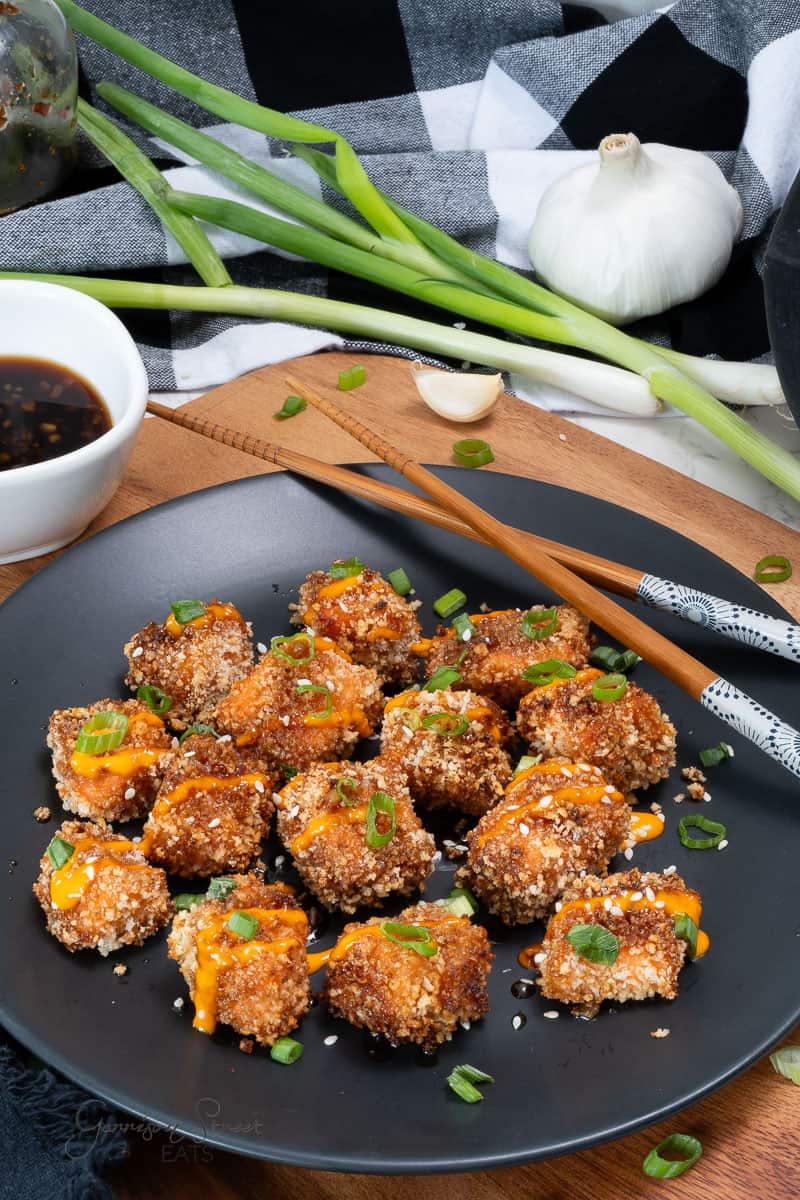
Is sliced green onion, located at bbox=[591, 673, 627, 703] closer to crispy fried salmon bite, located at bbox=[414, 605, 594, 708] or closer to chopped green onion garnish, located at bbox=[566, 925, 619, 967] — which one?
crispy fried salmon bite, located at bbox=[414, 605, 594, 708]

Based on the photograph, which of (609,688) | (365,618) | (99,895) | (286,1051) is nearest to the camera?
(286,1051)

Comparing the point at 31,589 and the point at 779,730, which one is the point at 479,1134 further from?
the point at 31,589

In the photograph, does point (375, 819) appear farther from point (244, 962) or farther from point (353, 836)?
point (244, 962)

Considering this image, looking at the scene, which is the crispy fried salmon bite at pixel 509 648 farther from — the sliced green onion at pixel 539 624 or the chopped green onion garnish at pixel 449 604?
the chopped green onion garnish at pixel 449 604

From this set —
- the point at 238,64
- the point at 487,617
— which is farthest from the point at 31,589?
the point at 238,64

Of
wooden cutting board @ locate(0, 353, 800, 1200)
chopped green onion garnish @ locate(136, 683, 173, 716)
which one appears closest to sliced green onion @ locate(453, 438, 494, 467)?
wooden cutting board @ locate(0, 353, 800, 1200)

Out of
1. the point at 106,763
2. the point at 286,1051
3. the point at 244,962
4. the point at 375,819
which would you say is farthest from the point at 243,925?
the point at 106,763
